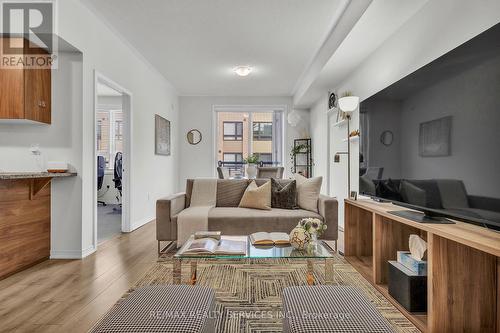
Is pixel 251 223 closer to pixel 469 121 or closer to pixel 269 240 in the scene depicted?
pixel 269 240

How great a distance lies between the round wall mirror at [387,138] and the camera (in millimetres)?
2162

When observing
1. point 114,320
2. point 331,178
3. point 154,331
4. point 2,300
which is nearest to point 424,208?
point 154,331

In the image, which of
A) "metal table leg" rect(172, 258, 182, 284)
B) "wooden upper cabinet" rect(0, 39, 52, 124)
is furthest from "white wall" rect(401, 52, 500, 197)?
"wooden upper cabinet" rect(0, 39, 52, 124)

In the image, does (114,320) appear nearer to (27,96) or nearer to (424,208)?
(424,208)

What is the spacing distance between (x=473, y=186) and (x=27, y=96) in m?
3.48

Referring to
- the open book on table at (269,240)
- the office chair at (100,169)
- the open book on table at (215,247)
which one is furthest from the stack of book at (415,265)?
the office chair at (100,169)

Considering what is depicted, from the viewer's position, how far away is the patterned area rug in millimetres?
1724

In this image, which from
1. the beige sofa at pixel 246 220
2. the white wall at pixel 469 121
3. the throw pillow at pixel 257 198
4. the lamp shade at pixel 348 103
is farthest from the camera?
the throw pillow at pixel 257 198

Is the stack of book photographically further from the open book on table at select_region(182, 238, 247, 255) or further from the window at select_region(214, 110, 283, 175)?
the window at select_region(214, 110, 283, 175)

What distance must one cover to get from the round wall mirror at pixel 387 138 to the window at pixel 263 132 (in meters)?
4.91

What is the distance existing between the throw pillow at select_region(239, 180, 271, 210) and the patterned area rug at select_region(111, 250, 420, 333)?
0.74 m

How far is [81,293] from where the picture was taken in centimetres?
210

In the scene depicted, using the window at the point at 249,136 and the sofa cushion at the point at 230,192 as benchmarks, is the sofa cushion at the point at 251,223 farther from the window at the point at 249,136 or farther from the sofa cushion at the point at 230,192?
the window at the point at 249,136

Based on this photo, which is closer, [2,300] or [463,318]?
[463,318]
